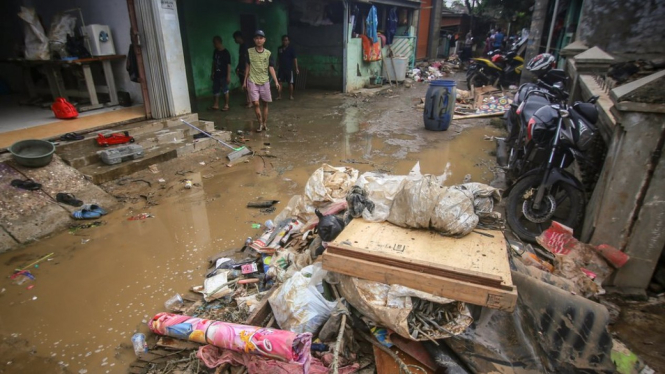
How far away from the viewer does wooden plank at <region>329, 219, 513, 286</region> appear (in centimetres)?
222

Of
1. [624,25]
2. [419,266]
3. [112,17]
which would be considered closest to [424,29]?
[624,25]

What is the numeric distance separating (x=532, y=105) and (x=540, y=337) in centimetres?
379

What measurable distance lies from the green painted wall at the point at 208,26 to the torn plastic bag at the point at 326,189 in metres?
8.87

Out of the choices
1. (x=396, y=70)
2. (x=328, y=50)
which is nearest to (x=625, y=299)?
(x=328, y=50)

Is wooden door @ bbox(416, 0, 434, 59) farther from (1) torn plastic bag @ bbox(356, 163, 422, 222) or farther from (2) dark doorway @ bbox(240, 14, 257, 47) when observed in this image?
(1) torn plastic bag @ bbox(356, 163, 422, 222)

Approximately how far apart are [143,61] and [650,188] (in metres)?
7.09

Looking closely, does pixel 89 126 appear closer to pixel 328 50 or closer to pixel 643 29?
pixel 328 50

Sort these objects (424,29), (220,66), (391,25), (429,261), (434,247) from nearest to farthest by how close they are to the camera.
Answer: (429,261)
(434,247)
(220,66)
(391,25)
(424,29)

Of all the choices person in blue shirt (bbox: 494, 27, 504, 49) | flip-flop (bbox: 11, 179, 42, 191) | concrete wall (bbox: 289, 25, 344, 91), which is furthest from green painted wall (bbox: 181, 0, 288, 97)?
person in blue shirt (bbox: 494, 27, 504, 49)

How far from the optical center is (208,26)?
11.0 metres

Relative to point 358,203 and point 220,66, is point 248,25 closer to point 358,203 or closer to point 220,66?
A: point 220,66

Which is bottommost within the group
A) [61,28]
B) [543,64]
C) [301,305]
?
[301,305]

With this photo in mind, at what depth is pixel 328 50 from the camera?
1280 centimetres

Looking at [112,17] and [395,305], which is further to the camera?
[112,17]
